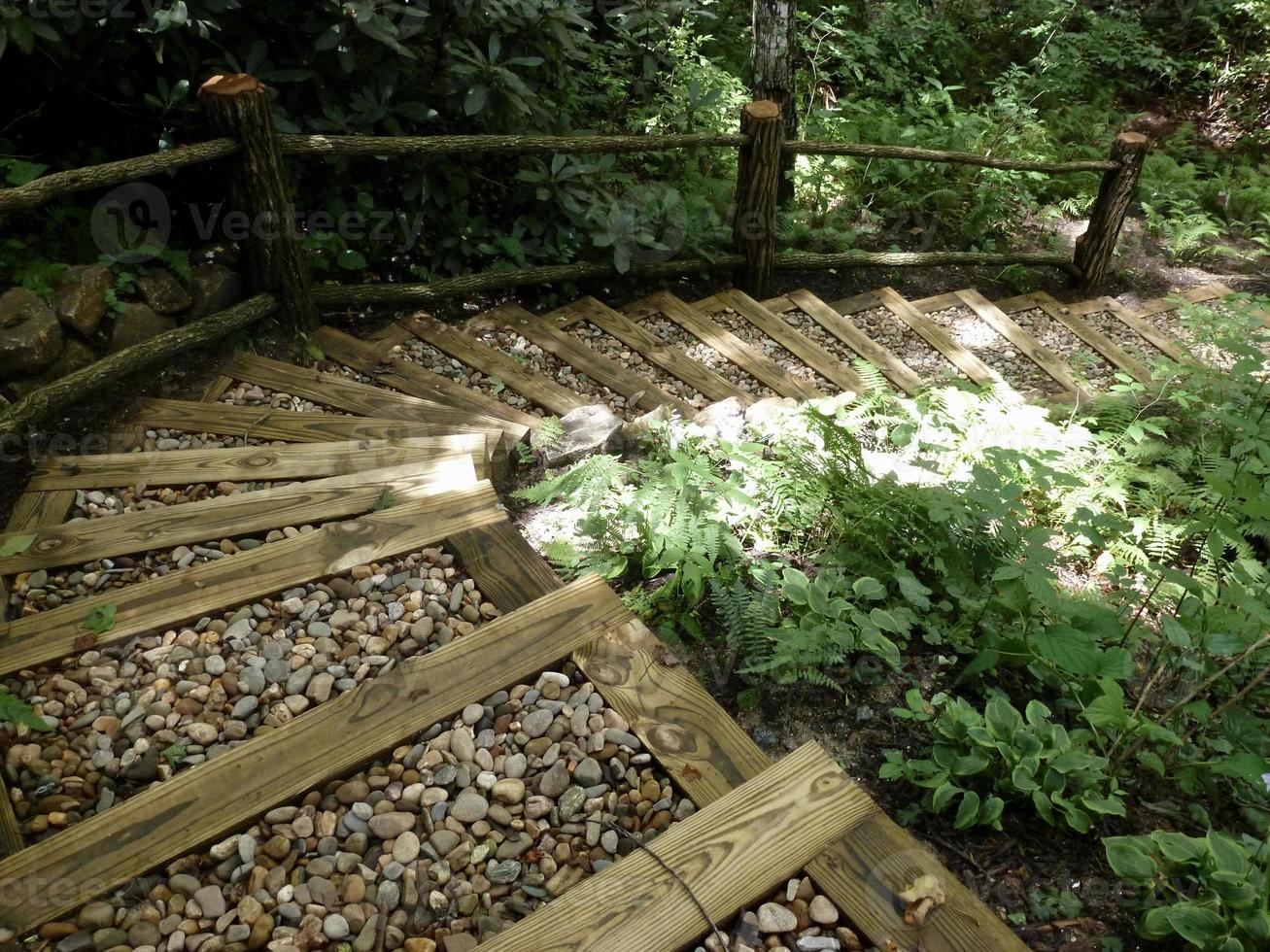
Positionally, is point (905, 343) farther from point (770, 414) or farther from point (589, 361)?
point (770, 414)

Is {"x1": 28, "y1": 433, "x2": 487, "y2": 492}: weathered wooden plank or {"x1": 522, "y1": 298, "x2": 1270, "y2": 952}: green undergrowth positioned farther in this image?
{"x1": 28, "y1": 433, "x2": 487, "y2": 492}: weathered wooden plank

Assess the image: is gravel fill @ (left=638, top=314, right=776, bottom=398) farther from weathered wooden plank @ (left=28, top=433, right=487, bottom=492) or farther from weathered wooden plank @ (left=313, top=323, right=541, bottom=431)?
→ weathered wooden plank @ (left=28, top=433, right=487, bottom=492)

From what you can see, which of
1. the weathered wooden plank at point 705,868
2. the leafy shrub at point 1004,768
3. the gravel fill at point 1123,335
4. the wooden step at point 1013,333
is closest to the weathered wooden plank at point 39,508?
the weathered wooden plank at point 705,868

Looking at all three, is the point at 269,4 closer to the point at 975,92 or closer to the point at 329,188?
the point at 329,188

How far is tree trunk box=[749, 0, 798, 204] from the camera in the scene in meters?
5.35

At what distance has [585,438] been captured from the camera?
324 cm

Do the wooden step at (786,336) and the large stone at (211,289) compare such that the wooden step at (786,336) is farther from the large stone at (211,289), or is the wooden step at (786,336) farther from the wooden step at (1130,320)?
the large stone at (211,289)

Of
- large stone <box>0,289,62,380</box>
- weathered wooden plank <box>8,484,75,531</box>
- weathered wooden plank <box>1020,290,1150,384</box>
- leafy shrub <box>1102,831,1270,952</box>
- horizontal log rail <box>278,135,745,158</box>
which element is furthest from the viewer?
weathered wooden plank <box>1020,290,1150,384</box>

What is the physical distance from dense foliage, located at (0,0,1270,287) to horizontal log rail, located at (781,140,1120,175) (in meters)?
0.76

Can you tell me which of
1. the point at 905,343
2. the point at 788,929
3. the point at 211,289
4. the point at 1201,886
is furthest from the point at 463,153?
the point at 1201,886

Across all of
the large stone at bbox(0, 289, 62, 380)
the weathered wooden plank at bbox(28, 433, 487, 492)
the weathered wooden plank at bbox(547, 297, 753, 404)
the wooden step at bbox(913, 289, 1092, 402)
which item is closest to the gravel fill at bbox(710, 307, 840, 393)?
the weathered wooden plank at bbox(547, 297, 753, 404)

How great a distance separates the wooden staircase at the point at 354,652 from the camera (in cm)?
145

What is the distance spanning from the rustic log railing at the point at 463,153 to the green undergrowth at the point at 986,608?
6.14ft

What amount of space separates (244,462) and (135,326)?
110 cm
